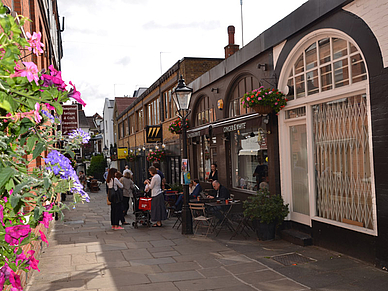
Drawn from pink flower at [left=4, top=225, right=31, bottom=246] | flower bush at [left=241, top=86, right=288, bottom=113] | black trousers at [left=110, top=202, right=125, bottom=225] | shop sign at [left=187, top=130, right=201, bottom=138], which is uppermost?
flower bush at [left=241, top=86, right=288, bottom=113]

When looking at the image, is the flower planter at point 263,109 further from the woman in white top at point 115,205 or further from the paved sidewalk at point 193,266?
the woman in white top at point 115,205

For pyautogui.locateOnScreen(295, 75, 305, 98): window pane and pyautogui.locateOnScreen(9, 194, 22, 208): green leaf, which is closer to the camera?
pyautogui.locateOnScreen(9, 194, 22, 208): green leaf

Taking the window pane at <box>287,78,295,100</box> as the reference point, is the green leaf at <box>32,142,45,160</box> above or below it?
below

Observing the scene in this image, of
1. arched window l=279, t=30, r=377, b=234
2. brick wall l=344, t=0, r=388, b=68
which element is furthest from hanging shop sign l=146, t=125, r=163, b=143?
brick wall l=344, t=0, r=388, b=68

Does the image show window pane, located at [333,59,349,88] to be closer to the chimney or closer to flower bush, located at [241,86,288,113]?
Result: flower bush, located at [241,86,288,113]

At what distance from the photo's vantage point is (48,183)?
1.92 m

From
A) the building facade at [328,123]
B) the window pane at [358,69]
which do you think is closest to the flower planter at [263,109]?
the building facade at [328,123]

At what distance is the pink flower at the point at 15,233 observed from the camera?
1.92 m

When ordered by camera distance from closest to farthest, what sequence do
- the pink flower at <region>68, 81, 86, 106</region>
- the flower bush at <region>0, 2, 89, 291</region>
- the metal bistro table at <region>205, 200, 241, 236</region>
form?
the flower bush at <region>0, 2, 89, 291</region> → the pink flower at <region>68, 81, 86, 106</region> → the metal bistro table at <region>205, 200, 241, 236</region>

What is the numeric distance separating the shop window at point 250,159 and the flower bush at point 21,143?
8.67m

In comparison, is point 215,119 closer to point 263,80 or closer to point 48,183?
point 263,80

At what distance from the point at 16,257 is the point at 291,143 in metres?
7.70

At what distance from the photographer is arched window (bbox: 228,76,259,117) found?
11.3 metres

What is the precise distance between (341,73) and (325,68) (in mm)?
540
